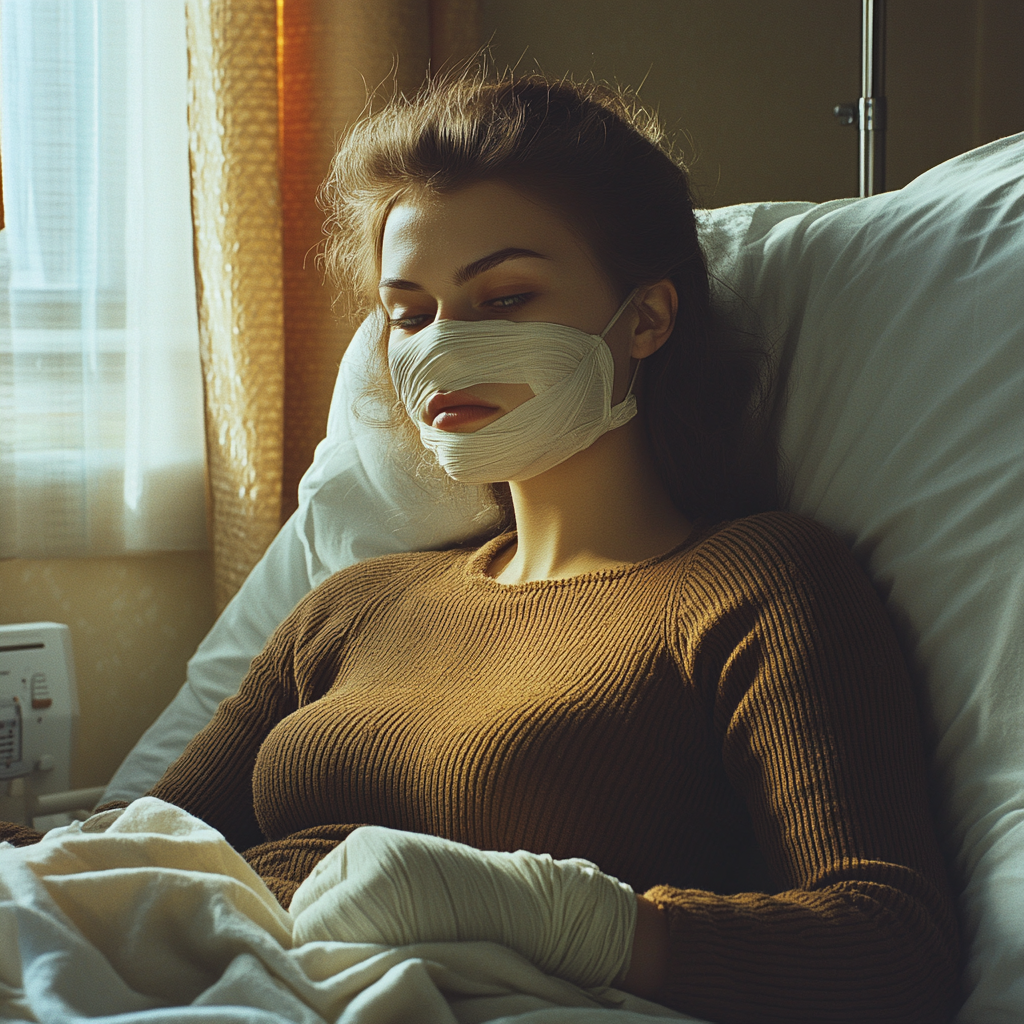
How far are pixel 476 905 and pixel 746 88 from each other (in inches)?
82.3

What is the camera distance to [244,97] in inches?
69.8

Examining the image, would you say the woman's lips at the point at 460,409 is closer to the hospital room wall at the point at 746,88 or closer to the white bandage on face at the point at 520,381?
the white bandage on face at the point at 520,381

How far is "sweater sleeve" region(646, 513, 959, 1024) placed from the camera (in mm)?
711

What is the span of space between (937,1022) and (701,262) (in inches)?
28.3

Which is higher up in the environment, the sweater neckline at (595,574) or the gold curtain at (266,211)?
the gold curtain at (266,211)

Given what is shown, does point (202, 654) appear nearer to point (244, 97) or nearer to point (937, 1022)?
point (244, 97)

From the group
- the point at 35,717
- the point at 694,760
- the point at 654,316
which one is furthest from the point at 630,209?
the point at 35,717

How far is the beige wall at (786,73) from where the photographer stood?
2.26 metres

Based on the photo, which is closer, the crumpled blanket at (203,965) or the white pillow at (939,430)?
the crumpled blanket at (203,965)

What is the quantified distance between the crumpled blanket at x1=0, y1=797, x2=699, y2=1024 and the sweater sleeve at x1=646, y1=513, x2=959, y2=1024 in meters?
0.06

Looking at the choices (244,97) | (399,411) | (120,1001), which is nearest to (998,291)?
(399,411)

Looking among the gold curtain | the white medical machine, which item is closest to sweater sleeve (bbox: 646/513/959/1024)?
the white medical machine

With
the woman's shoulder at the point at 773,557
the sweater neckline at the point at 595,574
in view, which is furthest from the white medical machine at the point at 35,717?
the woman's shoulder at the point at 773,557

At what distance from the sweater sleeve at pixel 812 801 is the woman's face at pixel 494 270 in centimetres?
27
